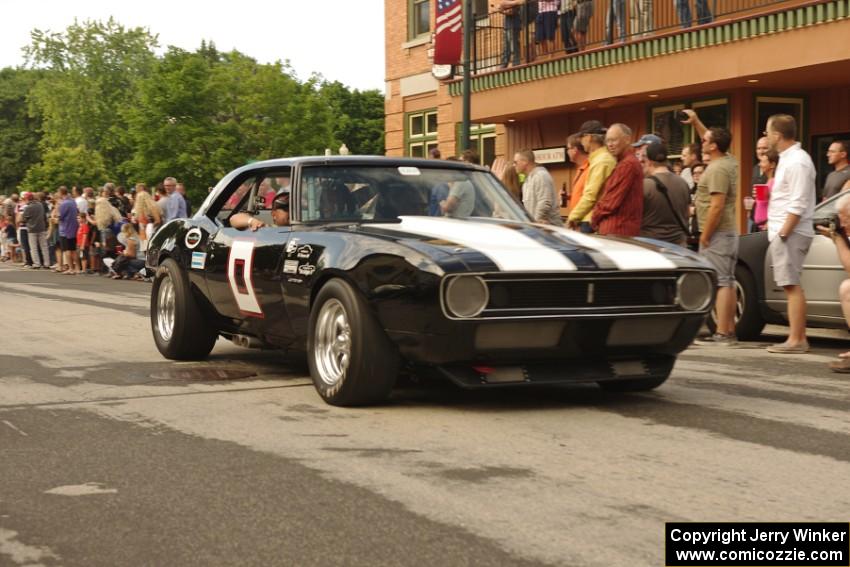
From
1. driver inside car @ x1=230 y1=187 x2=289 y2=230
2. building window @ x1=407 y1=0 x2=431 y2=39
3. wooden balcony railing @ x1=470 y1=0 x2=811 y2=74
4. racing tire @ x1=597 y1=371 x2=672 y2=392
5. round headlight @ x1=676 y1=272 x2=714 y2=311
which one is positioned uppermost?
building window @ x1=407 y1=0 x2=431 y2=39

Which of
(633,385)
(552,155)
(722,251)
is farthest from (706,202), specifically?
(552,155)

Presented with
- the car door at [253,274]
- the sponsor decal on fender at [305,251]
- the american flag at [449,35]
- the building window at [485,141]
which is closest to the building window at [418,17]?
the building window at [485,141]

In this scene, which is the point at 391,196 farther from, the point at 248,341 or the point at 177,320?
the point at 177,320

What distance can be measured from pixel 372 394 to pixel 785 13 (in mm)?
11667

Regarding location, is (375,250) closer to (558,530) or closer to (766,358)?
(558,530)

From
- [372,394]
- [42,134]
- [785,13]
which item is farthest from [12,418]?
[42,134]

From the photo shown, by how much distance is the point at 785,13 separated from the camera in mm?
15953

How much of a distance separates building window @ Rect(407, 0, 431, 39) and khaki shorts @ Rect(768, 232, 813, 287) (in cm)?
1939

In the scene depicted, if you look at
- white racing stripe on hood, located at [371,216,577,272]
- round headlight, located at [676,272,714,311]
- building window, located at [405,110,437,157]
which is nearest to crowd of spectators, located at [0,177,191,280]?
building window, located at [405,110,437,157]

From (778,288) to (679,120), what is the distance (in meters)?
10.2

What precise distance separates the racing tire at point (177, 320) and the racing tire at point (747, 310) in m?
4.49

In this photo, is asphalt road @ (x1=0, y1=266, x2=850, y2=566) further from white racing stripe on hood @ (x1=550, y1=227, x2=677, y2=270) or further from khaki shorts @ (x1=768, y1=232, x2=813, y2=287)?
khaki shorts @ (x1=768, y1=232, x2=813, y2=287)

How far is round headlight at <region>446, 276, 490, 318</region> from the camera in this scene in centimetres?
578

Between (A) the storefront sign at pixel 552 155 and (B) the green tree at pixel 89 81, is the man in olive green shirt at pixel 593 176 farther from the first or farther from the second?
(B) the green tree at pixel 89 81
